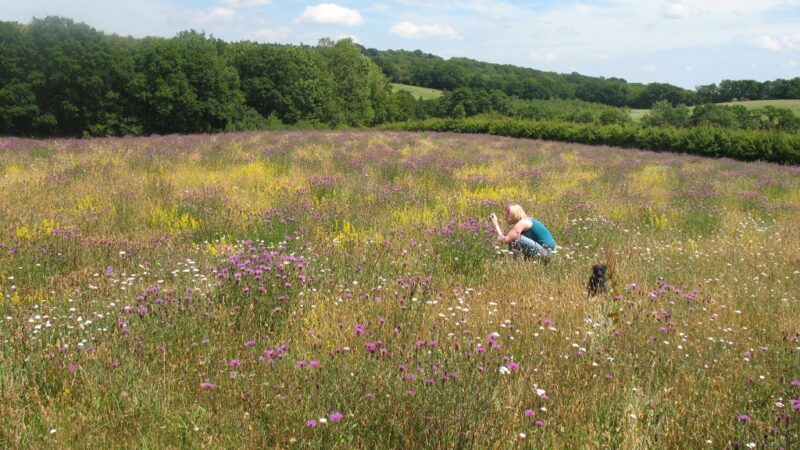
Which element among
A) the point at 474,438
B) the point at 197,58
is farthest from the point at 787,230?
the point at 197,58

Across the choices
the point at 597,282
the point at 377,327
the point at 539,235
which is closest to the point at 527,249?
the point at 539,235

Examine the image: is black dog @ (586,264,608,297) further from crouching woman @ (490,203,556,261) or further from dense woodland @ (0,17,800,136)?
dense woodland @ (0,17,800,136)

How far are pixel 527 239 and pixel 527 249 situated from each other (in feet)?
0.48

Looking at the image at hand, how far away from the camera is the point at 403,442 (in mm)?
2740

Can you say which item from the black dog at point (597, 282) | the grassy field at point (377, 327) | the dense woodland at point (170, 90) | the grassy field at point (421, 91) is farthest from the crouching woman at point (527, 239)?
the grassy field at point (421, 91)

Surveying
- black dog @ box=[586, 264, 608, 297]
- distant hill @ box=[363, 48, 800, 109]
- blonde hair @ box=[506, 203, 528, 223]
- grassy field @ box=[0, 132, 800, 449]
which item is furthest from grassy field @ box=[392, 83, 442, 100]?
black dog @ box=[586, 264, 608, 297]

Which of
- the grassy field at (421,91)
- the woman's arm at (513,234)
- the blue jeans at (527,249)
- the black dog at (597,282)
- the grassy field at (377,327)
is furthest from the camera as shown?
the grassy field at (421,91)

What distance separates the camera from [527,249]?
6477mm

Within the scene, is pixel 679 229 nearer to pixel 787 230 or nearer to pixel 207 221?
pixel 787 230

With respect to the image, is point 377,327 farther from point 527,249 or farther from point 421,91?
point 421,91

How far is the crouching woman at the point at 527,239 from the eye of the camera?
642 centimetres

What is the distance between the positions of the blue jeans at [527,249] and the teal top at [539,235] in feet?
0.32

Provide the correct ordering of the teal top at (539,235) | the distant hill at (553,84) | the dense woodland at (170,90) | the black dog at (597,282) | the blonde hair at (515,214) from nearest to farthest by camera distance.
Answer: the black dog at (597,282)
the teal top at (539,235)
the blonde hair at (515,214)
the dense woodland at (170,90)
the distant hill at (553,84)

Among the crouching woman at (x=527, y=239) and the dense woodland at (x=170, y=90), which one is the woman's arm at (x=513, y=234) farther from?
the dense woodland at (x=170, y=90)
